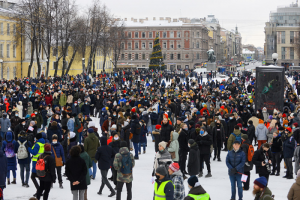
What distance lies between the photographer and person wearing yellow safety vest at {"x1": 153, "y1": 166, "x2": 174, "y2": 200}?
674 cm

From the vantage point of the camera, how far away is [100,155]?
1023 centimetres

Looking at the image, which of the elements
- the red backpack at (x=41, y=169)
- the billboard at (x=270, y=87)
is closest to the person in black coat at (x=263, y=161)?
the red backpack at (x=41, y=169)

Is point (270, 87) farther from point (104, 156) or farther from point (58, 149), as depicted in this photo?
point (58, 149)

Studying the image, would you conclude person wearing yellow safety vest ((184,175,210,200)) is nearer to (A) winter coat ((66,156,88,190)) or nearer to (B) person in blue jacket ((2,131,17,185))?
(A) winter coat ((66,156,88,190))

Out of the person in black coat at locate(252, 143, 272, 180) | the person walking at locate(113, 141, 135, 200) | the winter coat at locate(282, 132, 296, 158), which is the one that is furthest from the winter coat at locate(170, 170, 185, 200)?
the winter coat at locate(282, 132, 296, 158)

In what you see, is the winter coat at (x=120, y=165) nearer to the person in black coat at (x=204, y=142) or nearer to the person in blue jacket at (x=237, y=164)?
the person in blue jacket at (x=237, y=164)

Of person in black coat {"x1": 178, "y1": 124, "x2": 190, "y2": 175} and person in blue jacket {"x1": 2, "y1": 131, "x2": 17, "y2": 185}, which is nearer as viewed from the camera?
person in blue jacket {"x1": 2, "y1": 131, "x2": 17, "y2": 185}

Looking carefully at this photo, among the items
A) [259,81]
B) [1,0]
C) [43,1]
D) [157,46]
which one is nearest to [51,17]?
[43,1]

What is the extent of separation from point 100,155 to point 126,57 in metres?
101

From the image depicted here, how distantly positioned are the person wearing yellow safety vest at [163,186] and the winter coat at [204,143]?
517 centimetres

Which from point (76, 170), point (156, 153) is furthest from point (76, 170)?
point (156, 153)

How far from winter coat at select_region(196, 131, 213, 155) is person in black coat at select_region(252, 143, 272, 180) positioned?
5.77 feet

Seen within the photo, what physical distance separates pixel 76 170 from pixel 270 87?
1525 cm

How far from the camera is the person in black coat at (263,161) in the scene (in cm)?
1023
